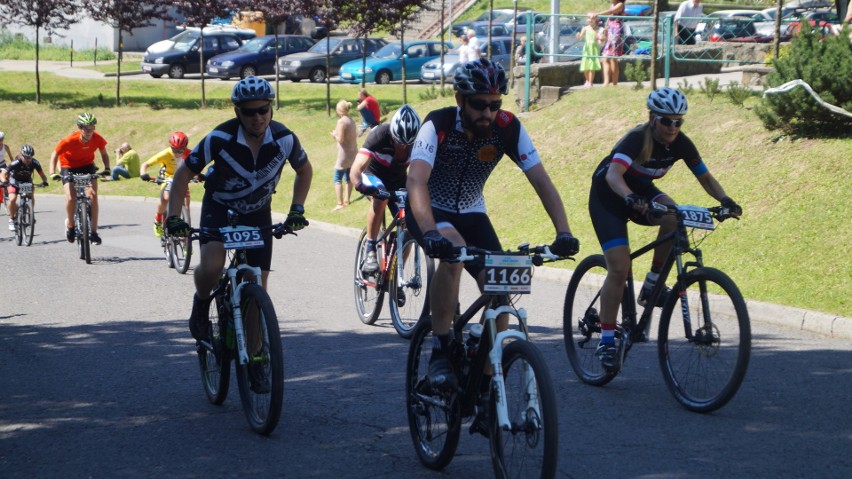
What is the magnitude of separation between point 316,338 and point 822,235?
5486 millimetres

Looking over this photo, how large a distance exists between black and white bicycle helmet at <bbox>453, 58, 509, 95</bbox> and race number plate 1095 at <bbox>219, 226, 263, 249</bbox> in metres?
1.71

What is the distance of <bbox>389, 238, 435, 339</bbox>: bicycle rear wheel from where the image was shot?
959 cm

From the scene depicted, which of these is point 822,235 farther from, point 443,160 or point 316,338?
point 443,160

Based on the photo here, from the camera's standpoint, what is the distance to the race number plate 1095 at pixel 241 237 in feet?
21.6

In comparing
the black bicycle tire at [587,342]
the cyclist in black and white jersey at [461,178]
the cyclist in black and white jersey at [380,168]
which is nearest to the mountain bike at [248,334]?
the cyclist in black and white jersey at [461,178]

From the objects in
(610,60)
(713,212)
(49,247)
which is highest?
(610,60)

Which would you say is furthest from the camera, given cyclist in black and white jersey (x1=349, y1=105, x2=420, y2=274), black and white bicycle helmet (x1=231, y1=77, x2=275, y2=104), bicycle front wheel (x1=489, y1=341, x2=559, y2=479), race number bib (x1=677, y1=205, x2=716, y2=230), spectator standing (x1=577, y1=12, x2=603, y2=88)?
spectator standing (x1=577, y1=12, x2=603, y2=88)

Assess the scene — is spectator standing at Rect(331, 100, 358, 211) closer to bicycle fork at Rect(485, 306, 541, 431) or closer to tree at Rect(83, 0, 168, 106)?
tree at Rect(83, 0, 168, 106)

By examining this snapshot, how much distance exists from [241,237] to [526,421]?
2498 millimetres

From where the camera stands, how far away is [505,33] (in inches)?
1634

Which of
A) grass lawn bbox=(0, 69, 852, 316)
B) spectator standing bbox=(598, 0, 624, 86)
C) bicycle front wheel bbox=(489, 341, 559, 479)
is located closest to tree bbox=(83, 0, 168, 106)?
grass lawn bbox=(0, 69, 852, 316)

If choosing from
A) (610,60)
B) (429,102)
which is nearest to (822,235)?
(610,60)

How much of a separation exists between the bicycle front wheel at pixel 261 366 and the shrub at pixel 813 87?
967cm

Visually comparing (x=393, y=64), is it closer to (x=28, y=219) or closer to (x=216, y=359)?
(x=28, y=219)
